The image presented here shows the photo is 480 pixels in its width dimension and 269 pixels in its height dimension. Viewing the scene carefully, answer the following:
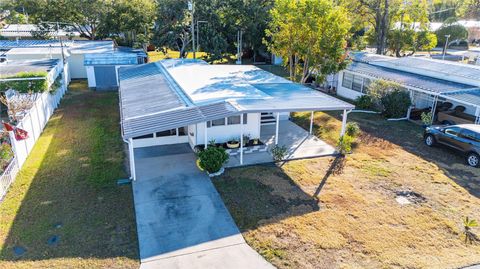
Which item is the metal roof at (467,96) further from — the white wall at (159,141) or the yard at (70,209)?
the yard at (70,209)

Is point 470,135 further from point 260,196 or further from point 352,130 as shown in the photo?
point 260,196

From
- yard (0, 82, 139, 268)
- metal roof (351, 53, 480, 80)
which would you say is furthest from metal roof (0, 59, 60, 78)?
metal roof (351, 53, 480, 80)

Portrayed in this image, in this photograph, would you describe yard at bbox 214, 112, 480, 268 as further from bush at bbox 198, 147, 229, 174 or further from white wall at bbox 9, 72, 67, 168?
white wall at bbox 9, 72, 67, 168

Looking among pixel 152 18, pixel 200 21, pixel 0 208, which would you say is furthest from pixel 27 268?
pixel 152 18

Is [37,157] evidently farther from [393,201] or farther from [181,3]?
[181,3]

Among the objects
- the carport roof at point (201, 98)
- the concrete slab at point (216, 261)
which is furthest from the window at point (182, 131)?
the concrete slab at point (216, 261)

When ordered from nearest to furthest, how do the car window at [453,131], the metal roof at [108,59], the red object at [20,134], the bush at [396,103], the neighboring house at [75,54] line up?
the red object at [20,134] → the car window at [453,131] → the bush at [396,103] → the metal roof at [108,59] → the neighboring house at [75,54]

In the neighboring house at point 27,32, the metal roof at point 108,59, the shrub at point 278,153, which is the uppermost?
the neighboring house at point 27,32
